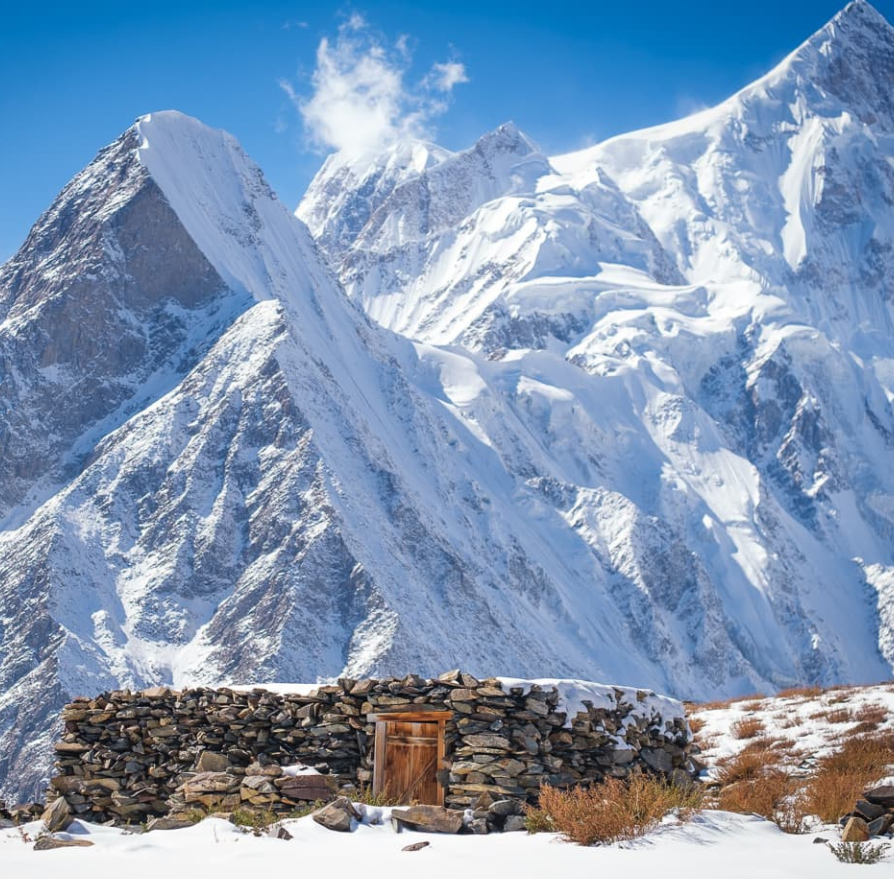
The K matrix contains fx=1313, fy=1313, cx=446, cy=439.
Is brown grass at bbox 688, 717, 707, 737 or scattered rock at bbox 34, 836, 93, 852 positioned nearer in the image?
scattered rock at bbox 34, 836, 93, 852

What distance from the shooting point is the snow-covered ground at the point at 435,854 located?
15734mm

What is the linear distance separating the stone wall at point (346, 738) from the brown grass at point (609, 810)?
1243mm

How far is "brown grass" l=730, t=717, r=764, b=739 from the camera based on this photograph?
100 ft

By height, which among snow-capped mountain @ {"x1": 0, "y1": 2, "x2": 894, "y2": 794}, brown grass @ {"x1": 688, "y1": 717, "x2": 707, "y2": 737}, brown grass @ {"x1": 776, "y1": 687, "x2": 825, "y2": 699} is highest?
snow-capped mountain @ {"x1": 0, "y1": 2, "x2": 894, "y2": 794}

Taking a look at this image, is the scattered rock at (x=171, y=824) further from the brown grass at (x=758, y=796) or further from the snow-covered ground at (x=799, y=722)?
the snow-covered ground at (x=799, y=722)

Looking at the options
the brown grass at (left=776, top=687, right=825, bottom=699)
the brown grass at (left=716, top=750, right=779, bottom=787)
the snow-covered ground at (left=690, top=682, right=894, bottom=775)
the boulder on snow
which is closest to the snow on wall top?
the brown grass at (left=716, top=750, right=779, bottom=787)

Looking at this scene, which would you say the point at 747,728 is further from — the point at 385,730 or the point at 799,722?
the point at 385,730

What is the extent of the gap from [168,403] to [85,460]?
12.4 meters

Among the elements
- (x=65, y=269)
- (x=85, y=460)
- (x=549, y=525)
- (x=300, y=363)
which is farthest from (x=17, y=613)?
(x=549, y=525)

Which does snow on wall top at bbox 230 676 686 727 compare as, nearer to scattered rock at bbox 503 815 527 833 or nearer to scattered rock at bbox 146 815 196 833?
scattered rock at bbox 503 815 527 833

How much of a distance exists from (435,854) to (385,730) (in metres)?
4.77

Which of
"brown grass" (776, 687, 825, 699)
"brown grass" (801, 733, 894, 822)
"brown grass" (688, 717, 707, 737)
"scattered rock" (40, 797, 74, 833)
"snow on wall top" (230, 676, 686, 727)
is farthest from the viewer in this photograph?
"brown grass" (776, 687, 825, 699)

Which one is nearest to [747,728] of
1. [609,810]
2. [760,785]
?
[760,785]

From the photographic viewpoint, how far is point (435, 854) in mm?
16984
